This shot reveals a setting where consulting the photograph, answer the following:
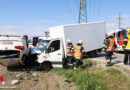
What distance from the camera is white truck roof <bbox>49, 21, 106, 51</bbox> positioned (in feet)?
26.7

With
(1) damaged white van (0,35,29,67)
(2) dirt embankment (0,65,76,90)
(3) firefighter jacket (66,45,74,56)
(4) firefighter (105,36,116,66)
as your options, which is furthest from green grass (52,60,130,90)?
(1) damaged white van (0,35,29,67)

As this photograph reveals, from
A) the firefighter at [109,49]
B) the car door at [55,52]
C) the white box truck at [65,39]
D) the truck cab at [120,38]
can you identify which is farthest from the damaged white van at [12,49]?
the truck cab at [120,38]

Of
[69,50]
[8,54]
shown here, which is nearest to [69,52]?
[69,50]

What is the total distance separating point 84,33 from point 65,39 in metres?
2.27

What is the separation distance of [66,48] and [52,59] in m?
1.11

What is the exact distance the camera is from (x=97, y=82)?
5031mm

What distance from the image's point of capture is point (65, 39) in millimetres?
7953

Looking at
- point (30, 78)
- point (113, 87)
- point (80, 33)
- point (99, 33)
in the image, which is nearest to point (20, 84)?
point (30, 78)

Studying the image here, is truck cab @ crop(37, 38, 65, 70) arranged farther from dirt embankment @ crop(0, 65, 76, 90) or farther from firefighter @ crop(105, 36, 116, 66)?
firefighter @ crop(105, 36, 116, 66)

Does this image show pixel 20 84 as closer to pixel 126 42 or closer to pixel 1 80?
pixel 1 80

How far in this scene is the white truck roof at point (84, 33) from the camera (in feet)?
26.7

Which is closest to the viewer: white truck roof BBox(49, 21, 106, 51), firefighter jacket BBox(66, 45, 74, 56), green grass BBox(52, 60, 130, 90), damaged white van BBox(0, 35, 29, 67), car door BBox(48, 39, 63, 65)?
green grass BBox(52, 60, 130, 90)

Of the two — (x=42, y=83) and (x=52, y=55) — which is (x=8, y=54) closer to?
(x=52, y=55)

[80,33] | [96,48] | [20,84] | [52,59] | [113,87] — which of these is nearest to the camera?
[113,87]
